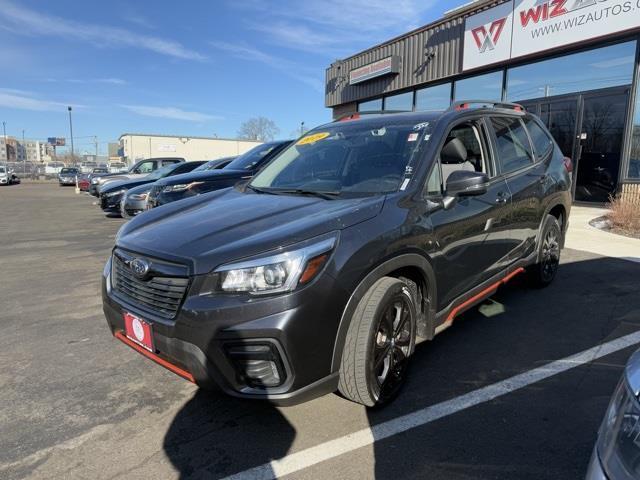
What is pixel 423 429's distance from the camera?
253cm

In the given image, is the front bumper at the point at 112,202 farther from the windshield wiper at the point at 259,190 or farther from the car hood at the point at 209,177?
the windshield wiper at the point at 259,190

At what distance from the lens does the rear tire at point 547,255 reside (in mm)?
4727

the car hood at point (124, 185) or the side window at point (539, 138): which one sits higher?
the side window at point (539, 138)

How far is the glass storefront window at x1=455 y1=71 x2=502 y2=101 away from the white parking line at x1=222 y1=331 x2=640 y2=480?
424 inches

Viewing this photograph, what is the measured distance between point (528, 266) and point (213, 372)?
11.6ft

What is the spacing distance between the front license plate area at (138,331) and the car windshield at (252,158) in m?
5.51

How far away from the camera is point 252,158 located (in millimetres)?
8250

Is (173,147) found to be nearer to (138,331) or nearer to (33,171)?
(33,171)

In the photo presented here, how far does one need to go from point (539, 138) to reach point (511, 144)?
2.84 ft

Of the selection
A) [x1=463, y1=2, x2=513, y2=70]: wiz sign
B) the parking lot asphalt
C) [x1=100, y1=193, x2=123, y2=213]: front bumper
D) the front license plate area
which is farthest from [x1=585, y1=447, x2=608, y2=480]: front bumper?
[x1=463, y1=2, x2=513, y2=70]: wiz sign

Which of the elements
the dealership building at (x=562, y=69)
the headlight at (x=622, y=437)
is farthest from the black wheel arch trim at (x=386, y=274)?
the dealership building at (x=562, y=69)

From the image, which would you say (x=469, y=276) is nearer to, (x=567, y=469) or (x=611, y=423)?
(x=567, y=469)

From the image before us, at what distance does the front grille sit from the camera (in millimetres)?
2322

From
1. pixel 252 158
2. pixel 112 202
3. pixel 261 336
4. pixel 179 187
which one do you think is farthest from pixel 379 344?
pixel 112 202
